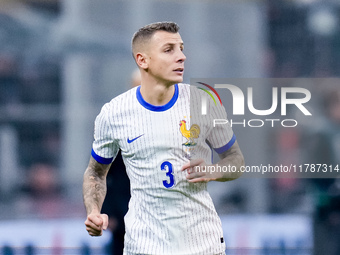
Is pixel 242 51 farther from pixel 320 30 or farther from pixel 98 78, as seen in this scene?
pixel 98 78

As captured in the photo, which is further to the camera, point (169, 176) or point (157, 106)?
point (157, 106)

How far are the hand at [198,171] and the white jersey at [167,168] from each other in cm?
6

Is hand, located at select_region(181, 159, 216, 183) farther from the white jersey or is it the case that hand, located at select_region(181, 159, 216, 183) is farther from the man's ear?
the man's ear

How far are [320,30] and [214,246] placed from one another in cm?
334

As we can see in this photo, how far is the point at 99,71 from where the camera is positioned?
6254mm

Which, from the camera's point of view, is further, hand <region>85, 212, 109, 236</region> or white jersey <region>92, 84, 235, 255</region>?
white jersey <region>92, 84, 235, 255</region>

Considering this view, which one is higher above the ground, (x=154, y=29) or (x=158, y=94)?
(x=154, y=29)

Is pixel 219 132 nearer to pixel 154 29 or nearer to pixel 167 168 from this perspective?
pixel 167 168

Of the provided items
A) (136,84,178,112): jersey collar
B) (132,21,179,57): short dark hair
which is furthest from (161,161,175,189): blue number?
(132,21,179,57): short dark hair

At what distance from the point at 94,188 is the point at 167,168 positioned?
41 cm

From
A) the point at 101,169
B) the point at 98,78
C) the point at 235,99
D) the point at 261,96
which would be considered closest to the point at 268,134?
the point at 261,96

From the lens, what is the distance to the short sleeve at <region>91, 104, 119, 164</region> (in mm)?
3404

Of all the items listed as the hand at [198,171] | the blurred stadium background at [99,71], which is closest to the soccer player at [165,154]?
the hand at [198,171]

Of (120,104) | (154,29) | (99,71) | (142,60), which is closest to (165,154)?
(120,104)
